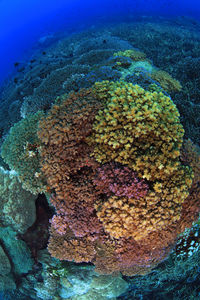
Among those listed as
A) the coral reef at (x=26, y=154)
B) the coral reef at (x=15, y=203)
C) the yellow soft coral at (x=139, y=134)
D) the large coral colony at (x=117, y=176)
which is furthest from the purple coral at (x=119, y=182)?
the coral reef at (x=15, y=203)

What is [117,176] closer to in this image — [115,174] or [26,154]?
[115,174]

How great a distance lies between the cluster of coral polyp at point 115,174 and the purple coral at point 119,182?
2cm

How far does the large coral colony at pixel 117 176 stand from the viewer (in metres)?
3.34

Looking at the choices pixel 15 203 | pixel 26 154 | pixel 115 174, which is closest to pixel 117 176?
pixel 115 174

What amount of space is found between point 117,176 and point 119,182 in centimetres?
13

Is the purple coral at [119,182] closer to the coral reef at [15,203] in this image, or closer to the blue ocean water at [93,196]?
the blue ocean water at [93,196]

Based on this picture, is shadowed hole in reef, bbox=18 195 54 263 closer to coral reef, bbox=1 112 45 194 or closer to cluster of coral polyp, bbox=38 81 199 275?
coral reef, bbox=1 112 45 194

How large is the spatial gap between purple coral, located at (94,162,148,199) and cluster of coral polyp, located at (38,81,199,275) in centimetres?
2

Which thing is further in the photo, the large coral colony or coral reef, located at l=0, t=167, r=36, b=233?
coral reef, located at l=0, t=167, r=36, b=233

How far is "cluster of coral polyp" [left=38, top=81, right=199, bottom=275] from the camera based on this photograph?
131 inches

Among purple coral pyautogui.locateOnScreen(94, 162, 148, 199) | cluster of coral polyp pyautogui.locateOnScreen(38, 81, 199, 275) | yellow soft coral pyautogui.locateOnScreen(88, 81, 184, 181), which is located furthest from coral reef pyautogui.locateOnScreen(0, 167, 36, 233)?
yellow soft coral pyautogui.locateOnScreen(88, 81, 184, 181)

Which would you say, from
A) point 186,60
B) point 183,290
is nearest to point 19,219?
point 183,290

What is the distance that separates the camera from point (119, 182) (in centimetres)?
339

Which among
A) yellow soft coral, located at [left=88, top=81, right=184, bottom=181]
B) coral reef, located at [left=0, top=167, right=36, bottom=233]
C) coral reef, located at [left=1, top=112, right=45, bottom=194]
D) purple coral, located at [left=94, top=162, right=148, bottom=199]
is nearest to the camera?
purple coral, located at [left=94, top=162, right=148, bottom=199]
